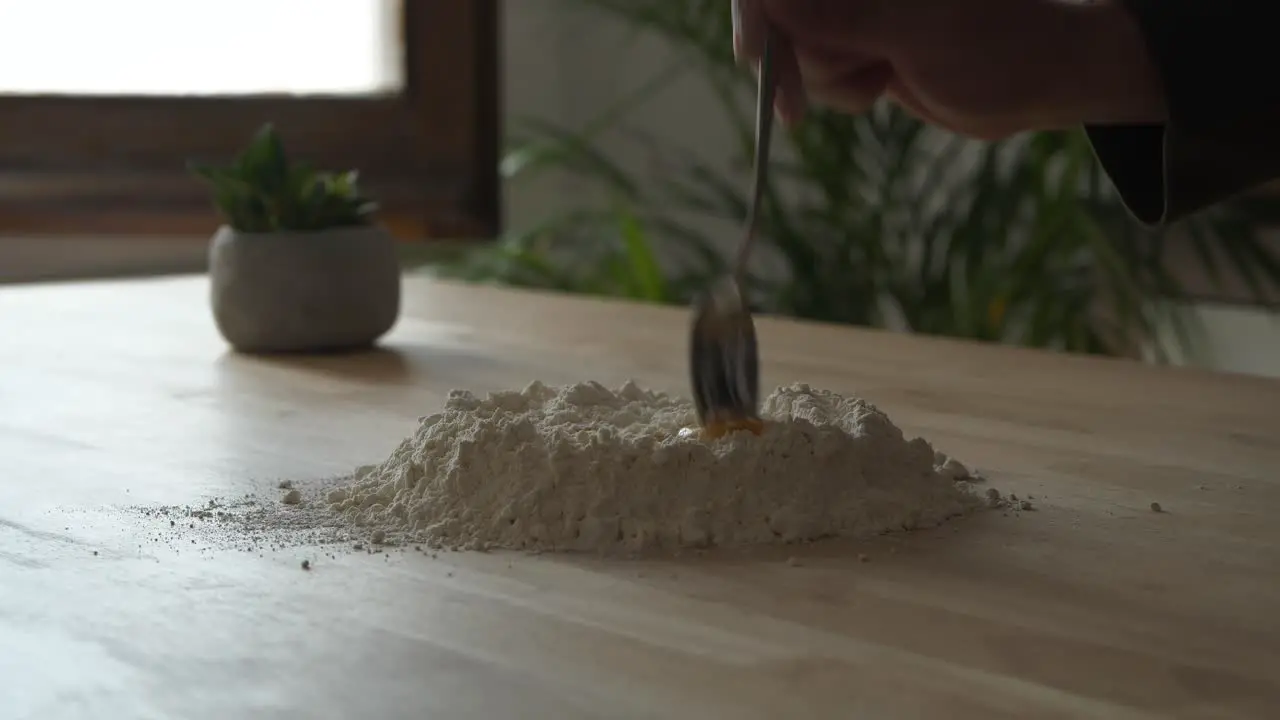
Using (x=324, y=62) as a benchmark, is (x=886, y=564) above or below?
below

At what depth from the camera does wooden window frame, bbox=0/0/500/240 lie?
2.12 m

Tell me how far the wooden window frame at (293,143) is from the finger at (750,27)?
1572 mm

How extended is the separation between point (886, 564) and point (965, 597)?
0.17 ft

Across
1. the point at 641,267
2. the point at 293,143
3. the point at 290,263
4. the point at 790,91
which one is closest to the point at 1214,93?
the point at 790,91

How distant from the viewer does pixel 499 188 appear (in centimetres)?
245

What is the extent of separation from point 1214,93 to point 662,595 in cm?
38

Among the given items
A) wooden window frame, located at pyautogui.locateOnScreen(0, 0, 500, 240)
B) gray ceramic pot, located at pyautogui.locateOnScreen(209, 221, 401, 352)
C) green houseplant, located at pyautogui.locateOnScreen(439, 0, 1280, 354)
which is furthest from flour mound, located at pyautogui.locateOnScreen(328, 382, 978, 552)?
wooden window frame, located at pyautogui.locateOnScreen(0, 0, 500, 240)

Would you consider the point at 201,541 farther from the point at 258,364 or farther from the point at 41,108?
the point at 41,108

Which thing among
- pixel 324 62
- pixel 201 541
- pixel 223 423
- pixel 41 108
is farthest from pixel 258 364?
pixel 324 62

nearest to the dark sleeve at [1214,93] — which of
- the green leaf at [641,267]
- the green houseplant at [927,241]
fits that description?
the green houseplant at [927,241]

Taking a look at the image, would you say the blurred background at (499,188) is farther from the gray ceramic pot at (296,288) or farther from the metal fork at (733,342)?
the metal fork at (733,342)

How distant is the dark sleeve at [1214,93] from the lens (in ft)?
2.37

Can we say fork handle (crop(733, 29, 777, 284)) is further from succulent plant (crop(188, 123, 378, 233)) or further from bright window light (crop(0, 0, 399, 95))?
bright window light (crop(0, 0, 399, 95))

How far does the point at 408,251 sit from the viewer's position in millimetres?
2576
